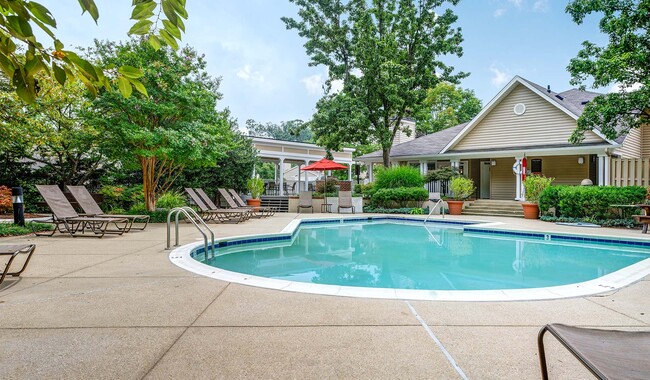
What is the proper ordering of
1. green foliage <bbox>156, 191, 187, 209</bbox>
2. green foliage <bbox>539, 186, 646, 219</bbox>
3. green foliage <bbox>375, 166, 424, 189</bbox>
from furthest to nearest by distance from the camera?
green foliage <bbox>375, 166, 424, 189</bbox> < green foliage <bbox>156, 191, 187, 209</bbox> < green foliage <bbox>539, 186, 646, 219</bbox>

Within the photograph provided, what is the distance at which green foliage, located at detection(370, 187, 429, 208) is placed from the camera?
54.7 feet

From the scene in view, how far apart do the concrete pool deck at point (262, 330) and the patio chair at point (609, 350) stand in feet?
1.94

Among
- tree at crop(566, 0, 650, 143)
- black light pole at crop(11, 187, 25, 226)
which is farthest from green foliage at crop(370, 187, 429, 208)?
black light pole at crop(11, 187, 25, 226)

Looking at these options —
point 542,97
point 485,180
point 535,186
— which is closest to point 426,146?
point 485,180

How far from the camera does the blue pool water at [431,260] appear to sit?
567 centimetres

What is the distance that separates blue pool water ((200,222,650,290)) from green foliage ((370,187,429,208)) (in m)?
6.01

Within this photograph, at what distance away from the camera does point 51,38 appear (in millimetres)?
1144

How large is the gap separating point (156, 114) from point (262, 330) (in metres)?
10.3

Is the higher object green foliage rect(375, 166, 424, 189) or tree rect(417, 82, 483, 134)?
tree rect(417, 82, 483, 134)

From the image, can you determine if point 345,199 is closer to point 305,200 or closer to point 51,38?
point 305,200

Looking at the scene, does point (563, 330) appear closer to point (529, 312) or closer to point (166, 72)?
point (529, 312)

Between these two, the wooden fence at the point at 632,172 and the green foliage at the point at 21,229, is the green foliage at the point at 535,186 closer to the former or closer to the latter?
the wooden fence at the point at 632,172

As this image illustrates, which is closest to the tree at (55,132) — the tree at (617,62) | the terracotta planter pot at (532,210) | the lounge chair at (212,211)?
the lounge chair at (212,211)

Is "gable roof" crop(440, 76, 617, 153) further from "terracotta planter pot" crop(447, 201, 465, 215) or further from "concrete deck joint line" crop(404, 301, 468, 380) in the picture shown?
"concrete deck joint line" crop(404, 301, 468, 380)
